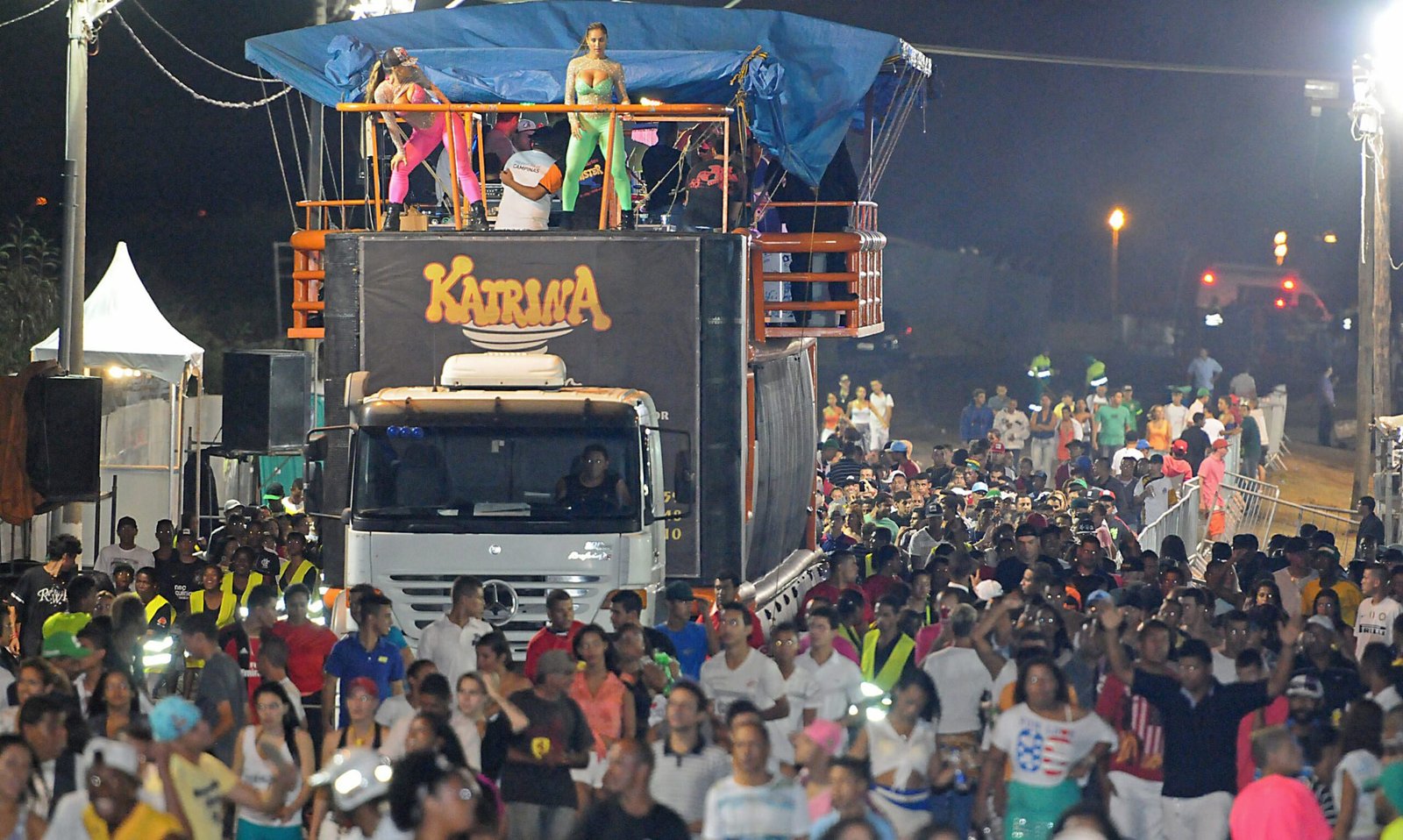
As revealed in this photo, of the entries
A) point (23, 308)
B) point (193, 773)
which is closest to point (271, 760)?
point (193, 773)

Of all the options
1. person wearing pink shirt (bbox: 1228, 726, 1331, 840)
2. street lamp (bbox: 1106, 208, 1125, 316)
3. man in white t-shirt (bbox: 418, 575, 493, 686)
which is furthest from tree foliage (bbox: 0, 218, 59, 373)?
A: street lamp (bbox: 1106, 208, 1125, 316)

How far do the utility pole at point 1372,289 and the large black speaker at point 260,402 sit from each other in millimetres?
15501

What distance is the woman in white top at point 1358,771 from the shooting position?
8984 mm

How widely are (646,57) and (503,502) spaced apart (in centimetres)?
597

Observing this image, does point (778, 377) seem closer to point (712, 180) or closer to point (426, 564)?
point (712, 180)

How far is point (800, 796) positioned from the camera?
8.16m

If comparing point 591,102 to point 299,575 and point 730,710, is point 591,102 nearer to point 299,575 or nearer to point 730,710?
point 299,575

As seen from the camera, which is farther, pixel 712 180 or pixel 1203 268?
pixel 1203 268

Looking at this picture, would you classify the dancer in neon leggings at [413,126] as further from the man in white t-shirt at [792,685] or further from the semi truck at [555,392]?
the man in white t-shirt at [792,685]

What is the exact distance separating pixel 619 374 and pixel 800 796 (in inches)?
257

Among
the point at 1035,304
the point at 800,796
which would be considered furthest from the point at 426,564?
the point at 1035,304

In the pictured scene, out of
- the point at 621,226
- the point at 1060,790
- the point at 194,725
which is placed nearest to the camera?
the point at 194,725

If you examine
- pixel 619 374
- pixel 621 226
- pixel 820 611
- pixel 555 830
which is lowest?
pixel 555 830

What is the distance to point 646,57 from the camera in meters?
18.0
